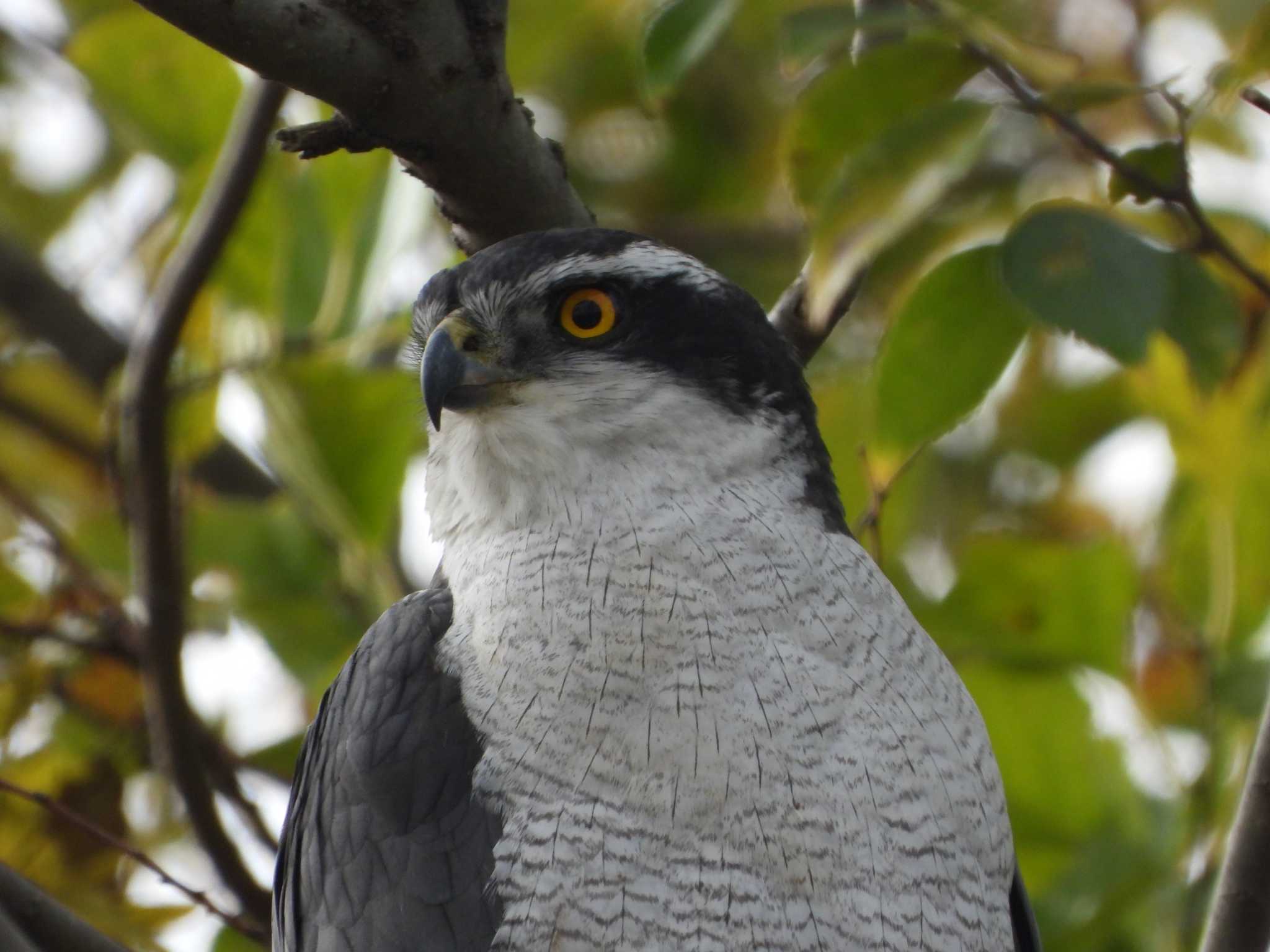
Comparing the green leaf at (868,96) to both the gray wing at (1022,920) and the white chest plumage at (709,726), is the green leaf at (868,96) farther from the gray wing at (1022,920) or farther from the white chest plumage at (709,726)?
the gray wing at (1022,920)

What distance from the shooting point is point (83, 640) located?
4.16m

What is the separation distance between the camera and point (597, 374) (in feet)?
10.5

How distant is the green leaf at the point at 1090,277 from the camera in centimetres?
249

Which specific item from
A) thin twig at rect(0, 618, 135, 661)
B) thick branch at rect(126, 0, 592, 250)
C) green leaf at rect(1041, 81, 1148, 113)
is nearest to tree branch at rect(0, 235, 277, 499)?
thin twig at rect(0, 618, 135, 661)

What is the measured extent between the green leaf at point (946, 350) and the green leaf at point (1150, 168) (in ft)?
0.80

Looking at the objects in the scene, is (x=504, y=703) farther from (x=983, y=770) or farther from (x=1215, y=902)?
(x=1215, y=902)

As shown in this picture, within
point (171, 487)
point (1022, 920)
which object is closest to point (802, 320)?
point (1022, 920)

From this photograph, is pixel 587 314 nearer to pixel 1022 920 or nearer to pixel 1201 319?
pixel 1201 319

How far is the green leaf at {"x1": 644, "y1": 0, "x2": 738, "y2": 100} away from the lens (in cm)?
271

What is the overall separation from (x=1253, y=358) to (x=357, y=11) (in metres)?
2.69

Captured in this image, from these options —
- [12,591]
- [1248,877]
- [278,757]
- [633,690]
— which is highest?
[12,591]

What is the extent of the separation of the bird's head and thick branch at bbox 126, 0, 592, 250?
9.0 inches

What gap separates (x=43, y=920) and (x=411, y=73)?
4.79 ft

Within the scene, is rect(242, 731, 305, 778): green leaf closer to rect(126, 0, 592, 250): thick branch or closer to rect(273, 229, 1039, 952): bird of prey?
rect(273, 229, 1039, 952): bird of prey
